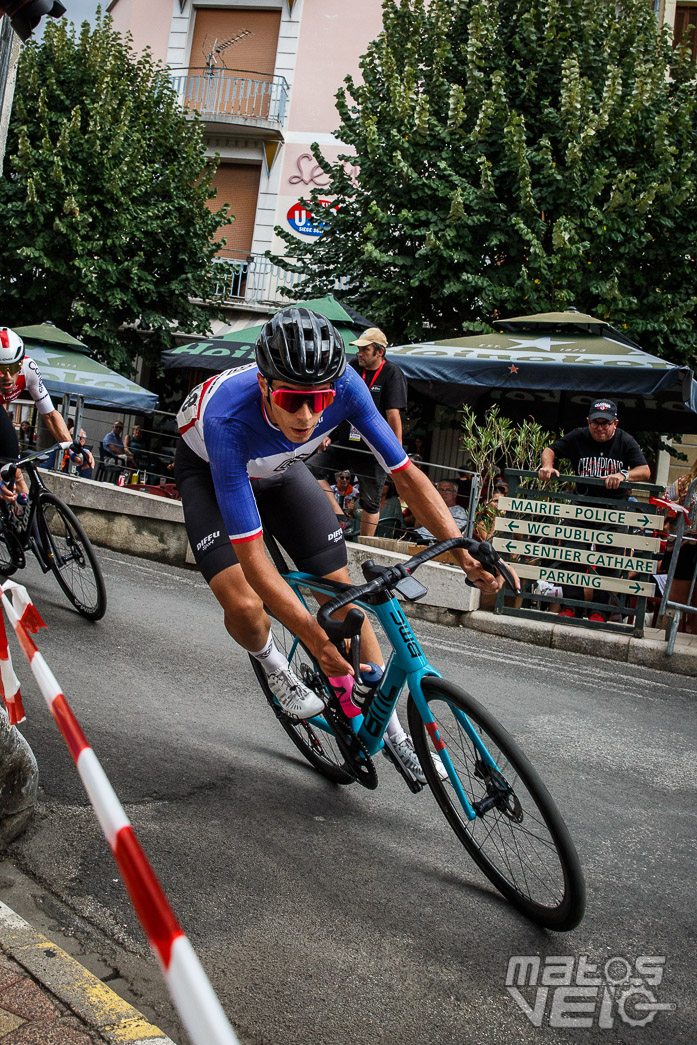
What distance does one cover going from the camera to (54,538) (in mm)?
6891

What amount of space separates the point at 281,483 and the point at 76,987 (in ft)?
7.52

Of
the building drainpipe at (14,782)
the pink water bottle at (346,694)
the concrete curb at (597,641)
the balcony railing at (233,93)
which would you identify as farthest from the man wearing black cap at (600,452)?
the balcony railing at (233,93)

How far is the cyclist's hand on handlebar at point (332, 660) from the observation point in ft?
10.9

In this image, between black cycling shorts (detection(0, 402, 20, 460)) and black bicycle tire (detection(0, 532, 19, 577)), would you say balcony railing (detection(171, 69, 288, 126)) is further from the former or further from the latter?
black bicycle tire (detection(0, 532, 19, 577))

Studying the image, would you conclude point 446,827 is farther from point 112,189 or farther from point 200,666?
point 112,189

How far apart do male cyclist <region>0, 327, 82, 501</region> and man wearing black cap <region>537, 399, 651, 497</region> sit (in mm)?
4207

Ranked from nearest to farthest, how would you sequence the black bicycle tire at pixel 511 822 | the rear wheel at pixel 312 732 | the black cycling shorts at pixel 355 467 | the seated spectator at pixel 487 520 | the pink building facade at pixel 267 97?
the black bicycle tire at pixel 511 822 < the rear wheel at pixel 312 732 < the black cycling shorts at pixel 355 467 < the seated spectator at pixel 487 520 < the pink building facade at pixel 267 97

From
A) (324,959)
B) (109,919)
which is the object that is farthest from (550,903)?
(109,919)

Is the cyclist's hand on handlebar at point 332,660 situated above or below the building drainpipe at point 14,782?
above

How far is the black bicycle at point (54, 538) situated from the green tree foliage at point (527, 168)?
10.0 metres

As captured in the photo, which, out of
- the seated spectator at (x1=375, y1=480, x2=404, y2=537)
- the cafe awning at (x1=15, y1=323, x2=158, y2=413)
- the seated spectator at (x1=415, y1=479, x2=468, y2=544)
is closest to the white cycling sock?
the seated spectator at (x1=415, y1=479, x2=468, y2=544)

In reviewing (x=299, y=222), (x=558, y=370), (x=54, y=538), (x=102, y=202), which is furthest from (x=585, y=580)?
(x=299, y=222)

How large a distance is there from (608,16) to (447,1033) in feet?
58.6

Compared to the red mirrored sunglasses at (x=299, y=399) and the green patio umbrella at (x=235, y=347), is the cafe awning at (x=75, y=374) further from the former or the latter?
the red mirrored sunglasses at (x=299, y=399)
